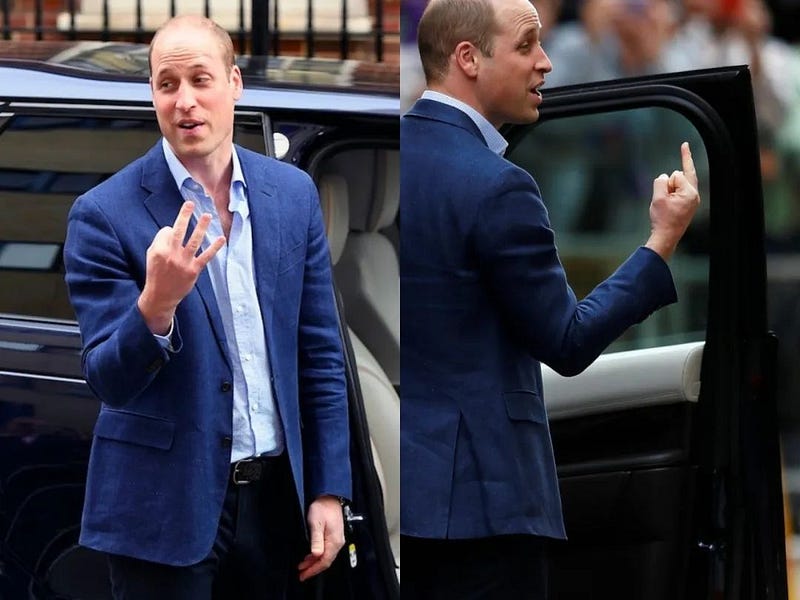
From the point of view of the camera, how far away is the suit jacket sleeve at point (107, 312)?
244cm

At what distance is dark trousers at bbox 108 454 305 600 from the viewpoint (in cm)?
260

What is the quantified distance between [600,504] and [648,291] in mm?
524

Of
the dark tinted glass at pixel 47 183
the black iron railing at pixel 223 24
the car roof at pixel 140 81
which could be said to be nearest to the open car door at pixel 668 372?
the car roof at pixel 140 81

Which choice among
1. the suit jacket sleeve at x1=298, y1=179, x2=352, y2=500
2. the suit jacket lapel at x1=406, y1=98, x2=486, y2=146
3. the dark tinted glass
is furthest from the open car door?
the dark tinted glass

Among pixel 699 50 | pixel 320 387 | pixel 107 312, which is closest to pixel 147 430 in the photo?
pixel 107 312

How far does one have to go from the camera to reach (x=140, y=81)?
308cm

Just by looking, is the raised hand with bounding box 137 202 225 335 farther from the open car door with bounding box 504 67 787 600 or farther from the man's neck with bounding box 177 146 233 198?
the open car door with bounding box 504 67 787 600

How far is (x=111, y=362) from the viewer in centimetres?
246

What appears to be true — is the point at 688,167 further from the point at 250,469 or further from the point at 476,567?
the point at 250,469

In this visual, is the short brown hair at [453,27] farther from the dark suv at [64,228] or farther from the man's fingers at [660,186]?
the dark suv at [64,228]

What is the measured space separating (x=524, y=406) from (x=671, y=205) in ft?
1.26

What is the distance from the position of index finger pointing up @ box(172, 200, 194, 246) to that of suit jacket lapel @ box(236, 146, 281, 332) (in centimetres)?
21

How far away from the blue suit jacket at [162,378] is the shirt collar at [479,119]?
17.5 inches

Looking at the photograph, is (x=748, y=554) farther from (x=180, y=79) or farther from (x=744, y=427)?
(x=180, y=79)
